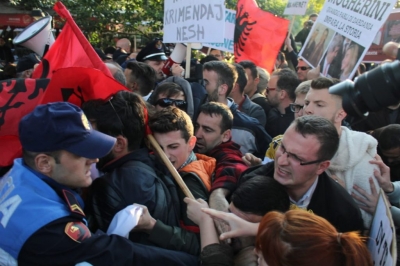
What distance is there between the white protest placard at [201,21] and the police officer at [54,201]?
2989mm

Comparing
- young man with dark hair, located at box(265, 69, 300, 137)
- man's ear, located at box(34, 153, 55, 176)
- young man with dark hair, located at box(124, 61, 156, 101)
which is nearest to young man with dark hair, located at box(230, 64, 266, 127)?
young man with dark hair, located at box(265, 69, 300, 137)

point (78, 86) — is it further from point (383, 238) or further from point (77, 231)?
point (383, 238)

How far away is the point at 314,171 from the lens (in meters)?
2.48

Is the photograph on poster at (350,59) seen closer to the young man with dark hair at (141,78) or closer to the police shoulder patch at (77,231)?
the young man with dark hair at (141,78)

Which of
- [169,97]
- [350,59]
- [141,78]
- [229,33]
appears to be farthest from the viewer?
[229,33]

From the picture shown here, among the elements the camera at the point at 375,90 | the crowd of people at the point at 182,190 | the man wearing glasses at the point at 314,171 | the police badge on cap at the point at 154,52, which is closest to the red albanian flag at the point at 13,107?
the crowd of people at the point at 182,190

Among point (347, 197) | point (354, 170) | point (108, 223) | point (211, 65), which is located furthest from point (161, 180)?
point (211, 65)

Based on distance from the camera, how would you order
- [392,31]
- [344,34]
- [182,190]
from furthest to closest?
[392,31], [344,34], [182,190]

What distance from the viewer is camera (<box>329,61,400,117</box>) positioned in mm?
1558

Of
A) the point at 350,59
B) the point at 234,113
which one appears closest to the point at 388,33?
the point at 350,59

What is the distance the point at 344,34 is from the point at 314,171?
240 centimetres

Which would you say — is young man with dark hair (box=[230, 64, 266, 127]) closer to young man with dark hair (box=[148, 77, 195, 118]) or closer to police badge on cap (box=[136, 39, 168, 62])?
young man with dark hair (box=[148, 77, 195, 118])

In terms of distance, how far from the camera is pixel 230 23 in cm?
751

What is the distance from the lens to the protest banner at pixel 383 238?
1.73 meters
